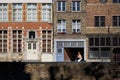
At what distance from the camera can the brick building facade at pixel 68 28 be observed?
47562 millimetres

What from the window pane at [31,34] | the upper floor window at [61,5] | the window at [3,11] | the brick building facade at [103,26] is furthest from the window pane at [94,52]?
the window at [3,11]

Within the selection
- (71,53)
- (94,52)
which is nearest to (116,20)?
(94,52)

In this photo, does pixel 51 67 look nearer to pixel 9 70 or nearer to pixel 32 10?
pixel 9 70

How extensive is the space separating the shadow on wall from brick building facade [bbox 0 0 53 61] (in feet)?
95.1

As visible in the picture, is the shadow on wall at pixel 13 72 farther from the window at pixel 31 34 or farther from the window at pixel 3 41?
the window at pixel 31 34

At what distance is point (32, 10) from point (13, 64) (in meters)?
30.2

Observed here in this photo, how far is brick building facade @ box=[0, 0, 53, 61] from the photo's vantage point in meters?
48.2

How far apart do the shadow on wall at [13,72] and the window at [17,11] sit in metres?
30.2

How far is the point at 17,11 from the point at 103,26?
9.78 meters

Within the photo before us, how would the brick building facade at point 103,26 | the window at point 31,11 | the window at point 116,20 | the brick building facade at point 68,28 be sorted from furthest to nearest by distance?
the window at point 31,11, the brick building facade at point 68,28, the window at point 116,20, the brick building facade at point 103,26

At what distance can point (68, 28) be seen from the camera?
4788 cm

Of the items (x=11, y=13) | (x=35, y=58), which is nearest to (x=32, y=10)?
(x=11, y=13)

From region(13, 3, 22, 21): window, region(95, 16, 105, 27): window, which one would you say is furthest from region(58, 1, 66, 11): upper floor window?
region(13, 3, 22, 21): window

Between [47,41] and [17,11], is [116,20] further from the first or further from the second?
[17,11]
